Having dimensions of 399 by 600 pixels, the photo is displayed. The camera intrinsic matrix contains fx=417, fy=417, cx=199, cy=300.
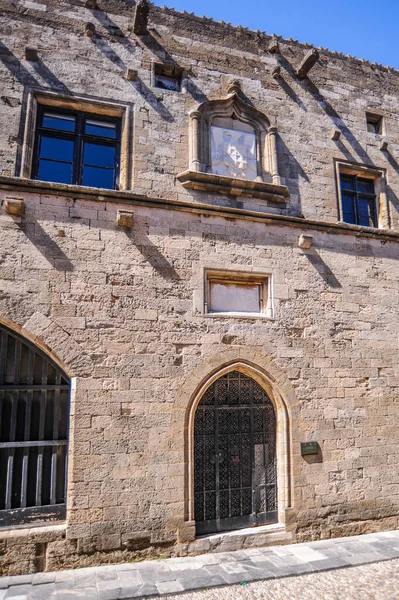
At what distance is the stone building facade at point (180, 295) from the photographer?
4.94 metres

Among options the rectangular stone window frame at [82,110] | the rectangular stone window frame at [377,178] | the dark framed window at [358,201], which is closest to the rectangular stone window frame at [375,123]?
the rectangular stone window frame at [377,178]

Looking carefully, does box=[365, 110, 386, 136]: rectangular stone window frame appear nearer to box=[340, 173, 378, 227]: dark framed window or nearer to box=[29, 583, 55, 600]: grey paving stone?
box=[340, 173, 378, 227]: dark framed window

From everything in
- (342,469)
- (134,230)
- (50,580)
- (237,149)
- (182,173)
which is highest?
(237,149)

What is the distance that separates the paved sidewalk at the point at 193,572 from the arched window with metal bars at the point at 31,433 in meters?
0.69

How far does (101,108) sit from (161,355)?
3.64 meters

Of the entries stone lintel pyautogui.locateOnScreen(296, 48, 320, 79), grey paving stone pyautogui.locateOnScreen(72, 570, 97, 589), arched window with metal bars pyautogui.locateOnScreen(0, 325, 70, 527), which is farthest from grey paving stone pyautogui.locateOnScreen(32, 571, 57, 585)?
stone lintel pyautogui.locateOnScreen(296, 48, 320, 79)

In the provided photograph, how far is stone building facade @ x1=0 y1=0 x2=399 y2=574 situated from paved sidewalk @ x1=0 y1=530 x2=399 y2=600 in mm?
181

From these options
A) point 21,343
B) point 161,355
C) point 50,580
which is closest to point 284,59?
point 161,355

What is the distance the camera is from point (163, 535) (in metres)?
4.96

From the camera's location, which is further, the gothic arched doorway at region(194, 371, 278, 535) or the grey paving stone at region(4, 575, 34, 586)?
the gothic arched doorway at region(194, 371, 278, 535)

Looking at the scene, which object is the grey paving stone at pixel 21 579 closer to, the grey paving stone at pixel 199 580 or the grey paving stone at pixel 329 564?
the grey paving stone at pixel 199 580

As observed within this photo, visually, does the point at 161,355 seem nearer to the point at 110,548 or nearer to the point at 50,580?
the point at 110,548

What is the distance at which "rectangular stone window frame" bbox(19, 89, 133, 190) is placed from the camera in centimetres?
555

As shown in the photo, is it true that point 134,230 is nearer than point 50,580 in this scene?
No
